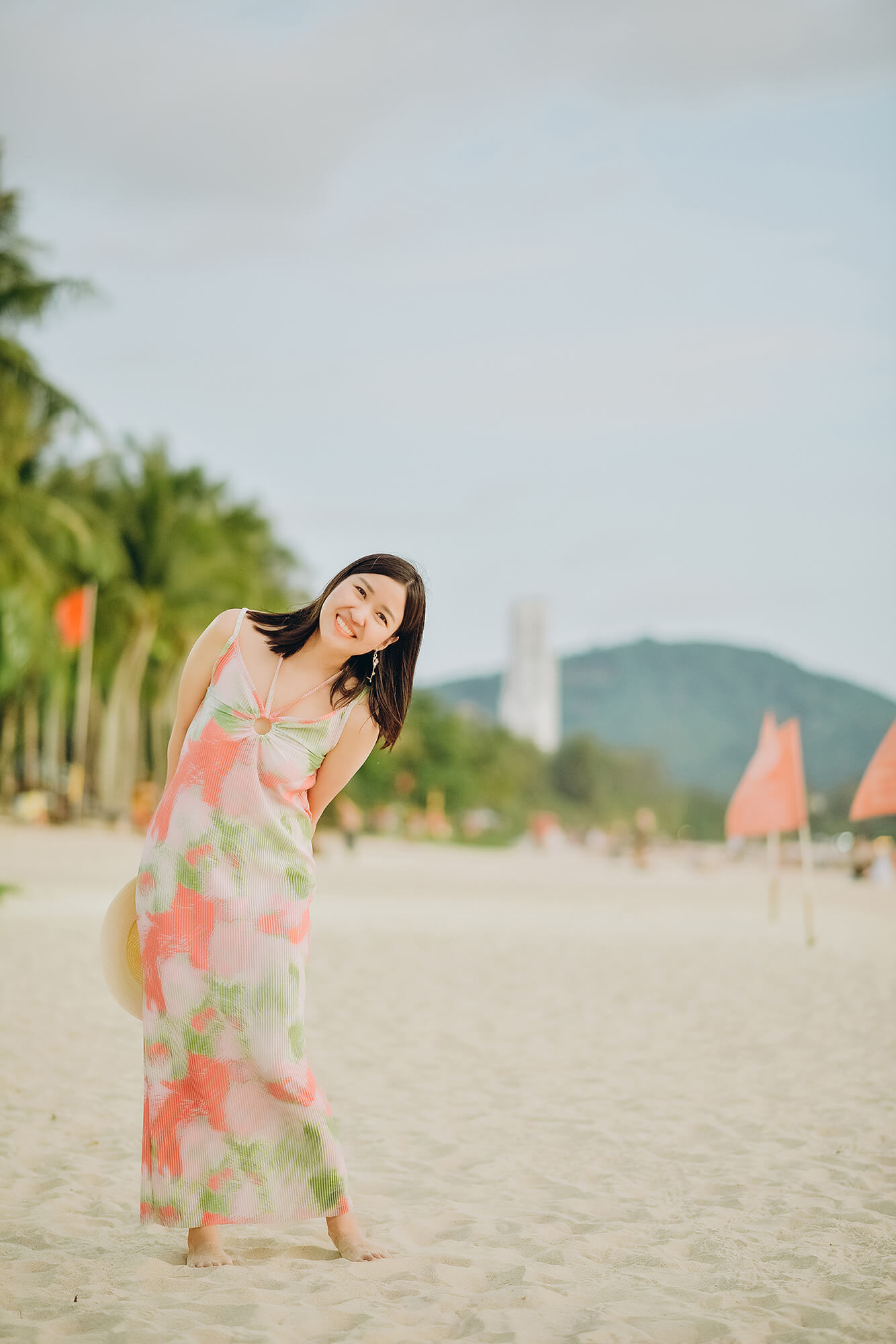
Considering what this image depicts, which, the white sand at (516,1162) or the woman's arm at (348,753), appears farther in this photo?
the woman's arm at (348,753)

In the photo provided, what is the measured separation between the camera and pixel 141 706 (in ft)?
142

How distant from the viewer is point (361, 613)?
337cm

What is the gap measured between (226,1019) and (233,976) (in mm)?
103

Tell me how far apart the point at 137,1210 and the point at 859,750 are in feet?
662

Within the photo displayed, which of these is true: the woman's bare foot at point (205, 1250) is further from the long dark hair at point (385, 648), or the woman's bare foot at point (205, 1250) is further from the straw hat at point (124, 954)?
the long dark hair at point (385, 648)

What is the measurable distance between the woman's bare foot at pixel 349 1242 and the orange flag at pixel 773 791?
10.3m

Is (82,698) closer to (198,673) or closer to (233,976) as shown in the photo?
(198,673)

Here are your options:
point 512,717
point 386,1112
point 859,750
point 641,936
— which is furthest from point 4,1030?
point 859,750

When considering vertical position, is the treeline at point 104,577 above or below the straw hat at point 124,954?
above

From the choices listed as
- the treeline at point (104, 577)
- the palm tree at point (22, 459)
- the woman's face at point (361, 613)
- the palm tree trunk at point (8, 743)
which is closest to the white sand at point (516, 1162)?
the woman's face at point (361, 613)

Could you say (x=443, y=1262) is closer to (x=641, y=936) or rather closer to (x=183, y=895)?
(x=183, y=895)

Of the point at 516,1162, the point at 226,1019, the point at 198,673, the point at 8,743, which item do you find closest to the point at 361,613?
the point at 198,673

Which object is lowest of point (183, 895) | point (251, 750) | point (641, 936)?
point (641, 936)

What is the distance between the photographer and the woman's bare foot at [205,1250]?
10.8 ft
